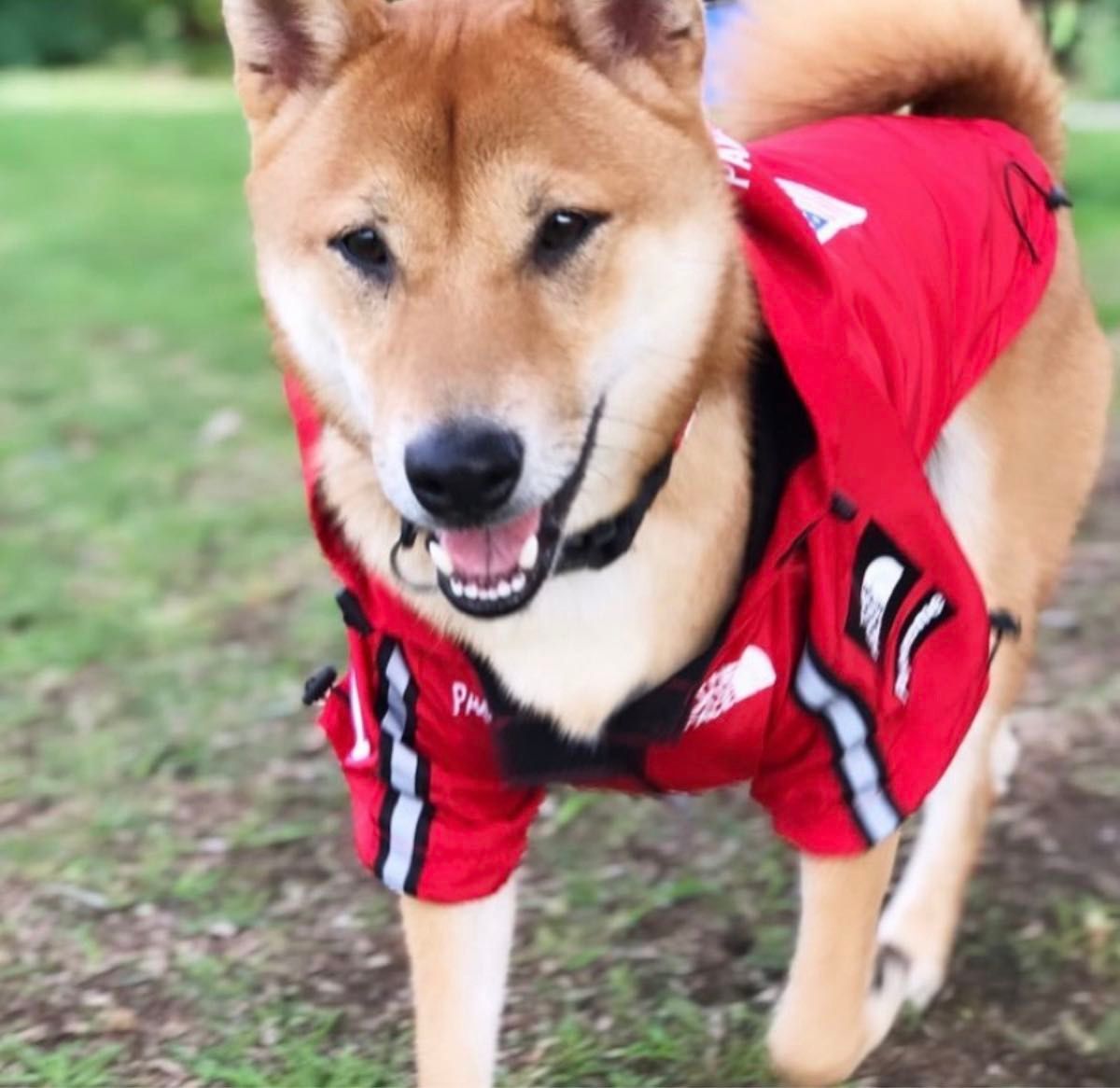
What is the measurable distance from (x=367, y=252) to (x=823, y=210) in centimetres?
74

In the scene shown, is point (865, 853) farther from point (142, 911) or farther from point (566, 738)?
point (142, 911)

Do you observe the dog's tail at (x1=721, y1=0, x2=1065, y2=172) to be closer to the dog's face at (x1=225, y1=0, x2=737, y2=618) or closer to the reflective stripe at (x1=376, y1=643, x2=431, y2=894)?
the dog's face at (x1=225, y1=0, x2=737, y2=618)

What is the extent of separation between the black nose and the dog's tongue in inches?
3.5

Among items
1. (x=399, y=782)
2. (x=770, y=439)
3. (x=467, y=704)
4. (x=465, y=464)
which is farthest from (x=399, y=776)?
(x=770, y=439)

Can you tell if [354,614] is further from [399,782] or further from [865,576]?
[865,576]

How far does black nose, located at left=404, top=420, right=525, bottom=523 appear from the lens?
1848 mm

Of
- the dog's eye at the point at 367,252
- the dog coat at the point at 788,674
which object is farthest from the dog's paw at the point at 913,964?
the dog's eye at the point at 367,252

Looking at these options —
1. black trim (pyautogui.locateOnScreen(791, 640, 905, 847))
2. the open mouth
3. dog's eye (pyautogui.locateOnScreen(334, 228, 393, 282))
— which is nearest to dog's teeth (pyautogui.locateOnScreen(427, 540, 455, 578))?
the open mouth

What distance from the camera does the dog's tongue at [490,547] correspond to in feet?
6.45

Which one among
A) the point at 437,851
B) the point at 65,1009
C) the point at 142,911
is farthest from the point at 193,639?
the point at 437,851

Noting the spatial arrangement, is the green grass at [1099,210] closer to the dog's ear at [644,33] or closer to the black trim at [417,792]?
the dog's ear at [644,33]

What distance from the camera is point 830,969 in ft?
7.57

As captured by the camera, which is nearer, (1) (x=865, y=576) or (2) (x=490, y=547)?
(2) (x=490, y=547)

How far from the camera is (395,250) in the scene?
203cm
